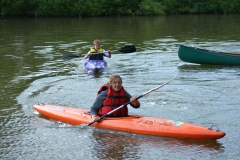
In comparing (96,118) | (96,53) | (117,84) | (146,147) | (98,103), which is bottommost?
(146,147)

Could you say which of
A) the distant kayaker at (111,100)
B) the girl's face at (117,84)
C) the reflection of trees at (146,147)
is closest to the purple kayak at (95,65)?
the distant kayaker at (111,100)

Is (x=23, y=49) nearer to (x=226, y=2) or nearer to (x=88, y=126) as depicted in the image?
(x=88, y=126)

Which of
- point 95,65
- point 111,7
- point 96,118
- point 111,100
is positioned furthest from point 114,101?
point 111,7

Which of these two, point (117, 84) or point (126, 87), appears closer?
point (117, 84)

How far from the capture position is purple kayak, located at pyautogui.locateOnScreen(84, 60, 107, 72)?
1305 cm

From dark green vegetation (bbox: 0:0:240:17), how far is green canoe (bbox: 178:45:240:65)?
96.6 feet

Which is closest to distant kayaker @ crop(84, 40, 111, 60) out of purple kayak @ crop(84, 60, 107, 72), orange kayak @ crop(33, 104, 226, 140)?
purple kayak @ crop(84, 60, 107, 72)

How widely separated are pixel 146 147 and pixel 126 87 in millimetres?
4131

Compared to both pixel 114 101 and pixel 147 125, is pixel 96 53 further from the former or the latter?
pixel 147 125

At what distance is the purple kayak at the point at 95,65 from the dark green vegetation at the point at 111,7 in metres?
29.1

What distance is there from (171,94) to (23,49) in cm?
1036

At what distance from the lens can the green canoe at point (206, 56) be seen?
13265 mm

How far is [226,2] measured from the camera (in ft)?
152

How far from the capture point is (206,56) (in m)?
13.5
